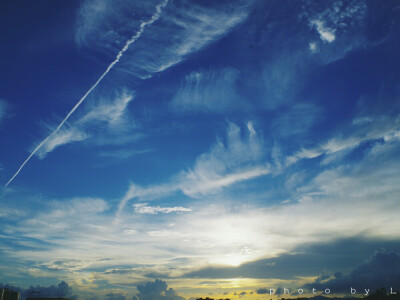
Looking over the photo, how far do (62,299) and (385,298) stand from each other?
19137cm

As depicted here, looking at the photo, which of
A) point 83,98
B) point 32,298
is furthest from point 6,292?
point 83,98

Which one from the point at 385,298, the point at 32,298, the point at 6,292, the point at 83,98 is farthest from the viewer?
the point at 385,298

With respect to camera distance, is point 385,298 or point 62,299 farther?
point 385,298

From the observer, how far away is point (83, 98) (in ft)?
294

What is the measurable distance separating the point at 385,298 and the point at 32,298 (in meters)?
206

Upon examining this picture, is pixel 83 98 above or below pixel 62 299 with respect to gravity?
above

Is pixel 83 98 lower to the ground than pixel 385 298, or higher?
higher

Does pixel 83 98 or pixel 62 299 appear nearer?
pixel 83 98

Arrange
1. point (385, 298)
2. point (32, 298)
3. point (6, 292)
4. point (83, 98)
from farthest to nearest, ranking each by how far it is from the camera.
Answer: point (385, 298) < point (32, 298) < point (6, 292) < point (83, 98)

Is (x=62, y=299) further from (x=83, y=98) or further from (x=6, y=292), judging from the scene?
(x=83, y=98)

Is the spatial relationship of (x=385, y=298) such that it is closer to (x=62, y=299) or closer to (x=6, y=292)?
(x=62, y=299)

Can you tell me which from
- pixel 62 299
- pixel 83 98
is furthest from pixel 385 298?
pixel 83 98

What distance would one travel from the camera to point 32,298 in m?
155

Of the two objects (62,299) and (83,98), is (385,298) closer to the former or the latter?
(62,299)
